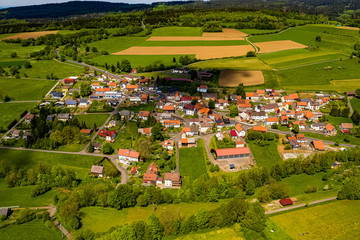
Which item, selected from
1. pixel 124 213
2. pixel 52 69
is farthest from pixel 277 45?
pixel 124 213

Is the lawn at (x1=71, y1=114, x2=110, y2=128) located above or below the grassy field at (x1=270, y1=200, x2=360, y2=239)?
above

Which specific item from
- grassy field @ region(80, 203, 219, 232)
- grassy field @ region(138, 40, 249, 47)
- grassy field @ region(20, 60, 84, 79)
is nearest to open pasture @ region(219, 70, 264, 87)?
grassy field @ region(138, 40, 249, 47)

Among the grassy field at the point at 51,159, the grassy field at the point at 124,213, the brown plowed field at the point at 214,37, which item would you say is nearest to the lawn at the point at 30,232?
the grassy field at the point at 124,213

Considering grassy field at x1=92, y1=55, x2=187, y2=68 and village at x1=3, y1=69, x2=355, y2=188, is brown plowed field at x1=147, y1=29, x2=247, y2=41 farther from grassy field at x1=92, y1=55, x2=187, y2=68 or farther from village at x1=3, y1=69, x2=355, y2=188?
village at x1=3, y1=69, x2=355, y2=188

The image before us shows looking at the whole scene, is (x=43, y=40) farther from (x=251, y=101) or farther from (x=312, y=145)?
(x=312, y=145)

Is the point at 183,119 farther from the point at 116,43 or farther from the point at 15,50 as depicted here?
the point at 15,50

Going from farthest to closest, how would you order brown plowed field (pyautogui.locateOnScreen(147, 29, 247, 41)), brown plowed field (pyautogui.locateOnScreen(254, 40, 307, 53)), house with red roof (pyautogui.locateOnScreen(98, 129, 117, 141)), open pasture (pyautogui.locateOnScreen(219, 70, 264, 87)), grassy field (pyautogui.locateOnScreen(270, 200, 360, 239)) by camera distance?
1. brown plowed field (pyautogui.locateOnScreen(147, 29, 247, 41))
2. brown plowed field (pyautogui.locateOnScreen(254, 40, 307, 53))
3. open pasture (pyautogui.locateOnScreen(219, 70, 264, 87))
4. house with red roof (pyautogui.locateOnScreen(98, 129, 117, 141))
5. grassy field (pyautogui.locateOnScreen(270, 200, 360, 239))
